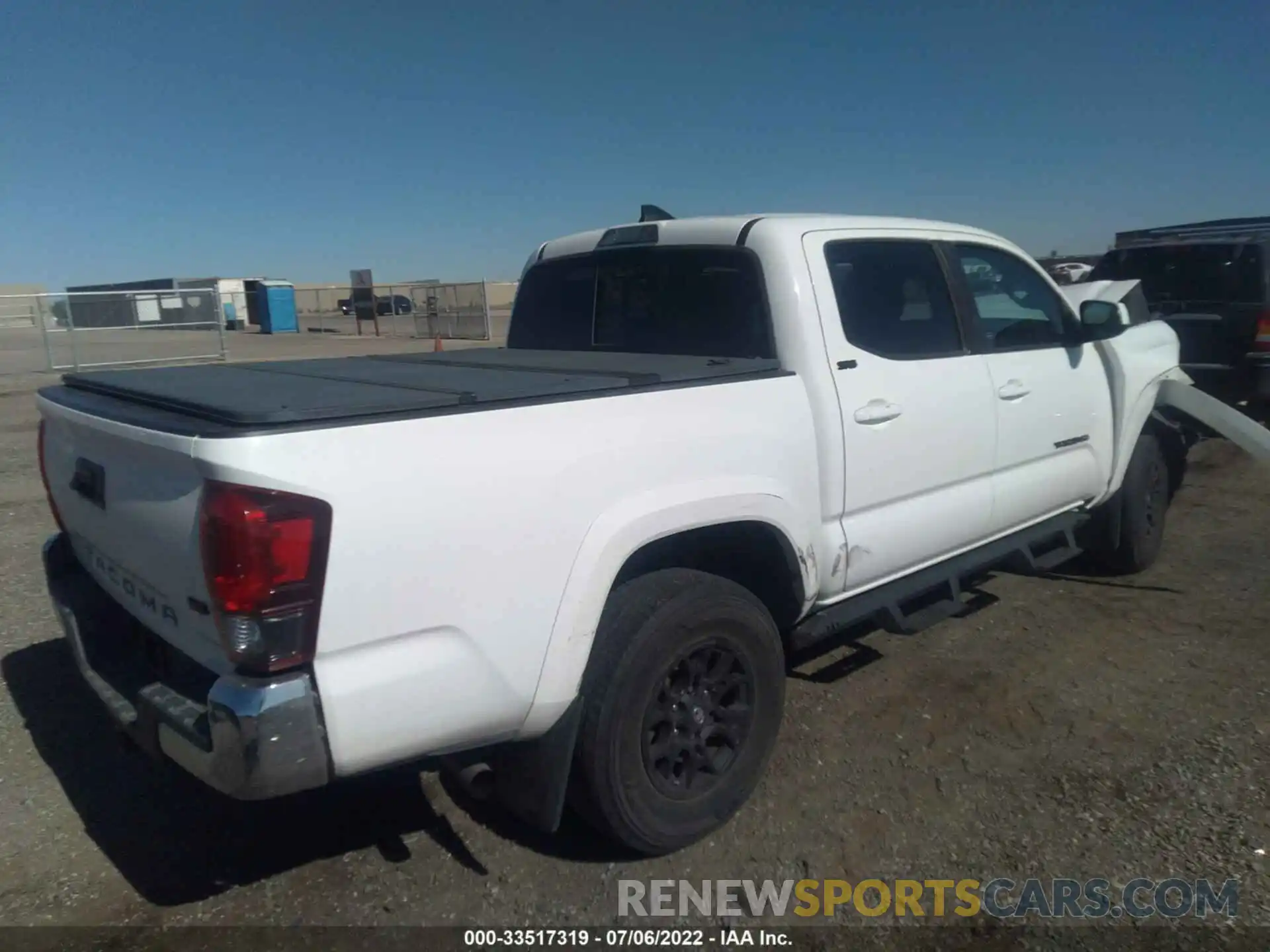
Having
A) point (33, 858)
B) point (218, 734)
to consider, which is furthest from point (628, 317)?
point (33, 858)

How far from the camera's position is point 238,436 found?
212cm

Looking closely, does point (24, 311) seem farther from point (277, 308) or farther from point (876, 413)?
point (876, 413)

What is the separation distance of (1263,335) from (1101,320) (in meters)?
4.59

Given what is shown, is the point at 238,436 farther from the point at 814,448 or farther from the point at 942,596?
the point at 942,596

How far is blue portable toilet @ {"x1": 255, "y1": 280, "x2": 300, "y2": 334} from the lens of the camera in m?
36.7

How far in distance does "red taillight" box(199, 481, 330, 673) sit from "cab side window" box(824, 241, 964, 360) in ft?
7.02

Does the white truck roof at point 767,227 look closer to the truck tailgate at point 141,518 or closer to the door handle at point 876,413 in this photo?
the door handle at point 876,413

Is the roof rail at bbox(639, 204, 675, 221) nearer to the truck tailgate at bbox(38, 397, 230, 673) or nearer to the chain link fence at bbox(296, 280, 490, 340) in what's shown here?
the truck tailgate at bbox(38, 397, 230, 673)

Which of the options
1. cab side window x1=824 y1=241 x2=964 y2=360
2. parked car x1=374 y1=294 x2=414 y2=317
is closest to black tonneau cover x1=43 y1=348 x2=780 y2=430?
cab side window x1=824 y1=241 x2=964 y2=360

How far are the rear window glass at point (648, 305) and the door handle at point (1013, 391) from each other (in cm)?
128

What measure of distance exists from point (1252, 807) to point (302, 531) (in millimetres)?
3193

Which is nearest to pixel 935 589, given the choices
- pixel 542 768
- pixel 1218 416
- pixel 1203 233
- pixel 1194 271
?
pixel 542 768

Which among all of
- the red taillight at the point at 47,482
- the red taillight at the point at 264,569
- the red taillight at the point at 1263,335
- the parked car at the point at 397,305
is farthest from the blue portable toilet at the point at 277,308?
the red taillight at the point at 264,569

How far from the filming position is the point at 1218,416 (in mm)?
5305
